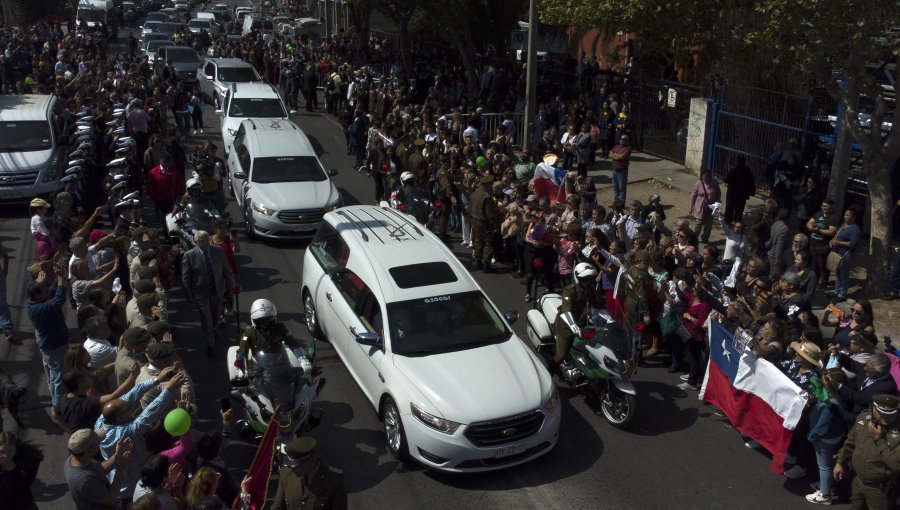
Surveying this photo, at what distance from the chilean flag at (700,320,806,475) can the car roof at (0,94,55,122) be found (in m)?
15.3

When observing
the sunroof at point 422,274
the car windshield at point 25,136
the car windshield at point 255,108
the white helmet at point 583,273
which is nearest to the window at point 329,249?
the sunroof at point 422,274

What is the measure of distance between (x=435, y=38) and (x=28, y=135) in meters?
25.3

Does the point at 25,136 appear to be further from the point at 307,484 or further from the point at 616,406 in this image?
the point at 307,484

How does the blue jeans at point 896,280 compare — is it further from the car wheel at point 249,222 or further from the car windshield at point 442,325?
the car wheel at point 249,222

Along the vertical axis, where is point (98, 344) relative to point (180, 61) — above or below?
below

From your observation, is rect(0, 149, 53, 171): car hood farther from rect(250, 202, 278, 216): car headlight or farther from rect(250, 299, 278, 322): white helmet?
rect(250, 299, 278, 322): white helmet

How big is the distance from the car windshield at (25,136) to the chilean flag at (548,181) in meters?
10.5

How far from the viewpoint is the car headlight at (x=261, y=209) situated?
595 inches

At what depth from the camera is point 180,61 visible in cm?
3303

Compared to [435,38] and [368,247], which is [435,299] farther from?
[435,38]

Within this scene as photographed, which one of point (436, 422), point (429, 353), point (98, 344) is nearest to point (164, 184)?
point (98, 344)

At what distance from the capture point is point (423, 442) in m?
8.16

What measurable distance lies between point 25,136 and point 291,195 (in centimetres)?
662

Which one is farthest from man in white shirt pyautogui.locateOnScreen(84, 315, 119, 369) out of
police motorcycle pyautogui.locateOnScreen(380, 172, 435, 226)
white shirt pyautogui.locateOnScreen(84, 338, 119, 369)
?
police motorcycle pyautogui.locateOnScreen(380, 172, 435, 226)
